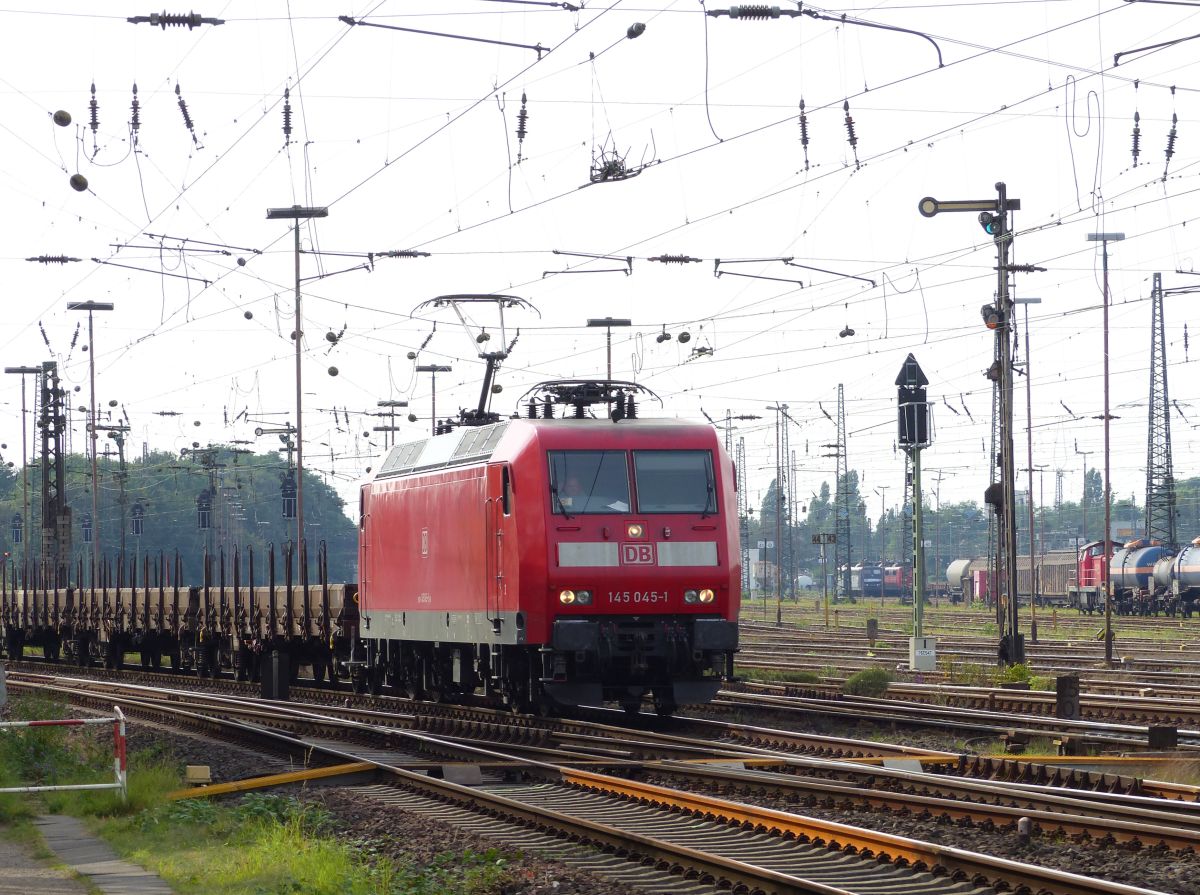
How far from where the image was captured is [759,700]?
23078 mm

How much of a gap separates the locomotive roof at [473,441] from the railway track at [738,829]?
4484 millimetres

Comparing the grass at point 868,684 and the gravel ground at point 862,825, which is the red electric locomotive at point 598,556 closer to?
the gravel ground at point 862,825

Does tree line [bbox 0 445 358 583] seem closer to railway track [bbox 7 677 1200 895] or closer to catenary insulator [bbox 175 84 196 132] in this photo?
catenary insulator [bbox 175 84 196 132]

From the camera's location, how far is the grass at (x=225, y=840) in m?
9.93

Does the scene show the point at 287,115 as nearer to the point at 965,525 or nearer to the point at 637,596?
the point at 637,596

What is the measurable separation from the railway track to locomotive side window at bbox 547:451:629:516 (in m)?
3.58

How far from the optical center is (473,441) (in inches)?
837

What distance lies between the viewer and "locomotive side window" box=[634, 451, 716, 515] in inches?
772

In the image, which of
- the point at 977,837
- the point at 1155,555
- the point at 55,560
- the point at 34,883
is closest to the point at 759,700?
the point at 977,837

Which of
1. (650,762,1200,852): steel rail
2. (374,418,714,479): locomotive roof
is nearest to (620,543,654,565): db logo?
(374,418,714,479): locomotive roof

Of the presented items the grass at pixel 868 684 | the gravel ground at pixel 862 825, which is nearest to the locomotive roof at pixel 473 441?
the gravel ground at pixel 862 825

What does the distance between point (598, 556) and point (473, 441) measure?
297 centimetres

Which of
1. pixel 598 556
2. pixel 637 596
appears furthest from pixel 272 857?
pixel 637 596

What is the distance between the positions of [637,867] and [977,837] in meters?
A: 2.29
